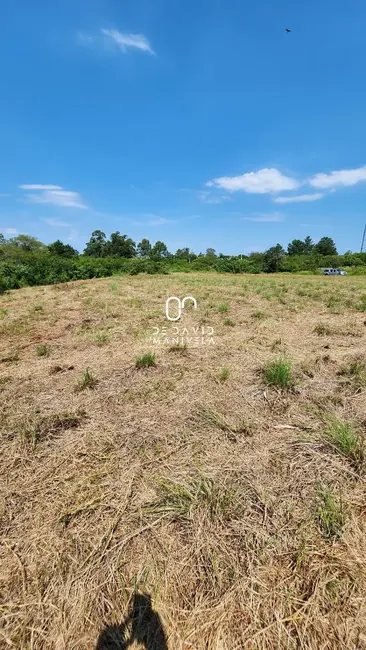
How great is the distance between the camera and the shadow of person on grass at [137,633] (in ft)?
3.80

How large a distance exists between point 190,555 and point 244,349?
319cm

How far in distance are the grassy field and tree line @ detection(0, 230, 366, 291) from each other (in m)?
15.5

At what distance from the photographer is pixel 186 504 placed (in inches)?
66.1

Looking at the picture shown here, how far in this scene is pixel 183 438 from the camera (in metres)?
2.30

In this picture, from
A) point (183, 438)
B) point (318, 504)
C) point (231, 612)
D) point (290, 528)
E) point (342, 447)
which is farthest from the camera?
point (183, 438)

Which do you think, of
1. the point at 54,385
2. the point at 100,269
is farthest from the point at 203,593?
the point at 100,269

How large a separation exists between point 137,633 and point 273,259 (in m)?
43.0

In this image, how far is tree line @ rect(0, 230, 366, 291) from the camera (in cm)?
2064

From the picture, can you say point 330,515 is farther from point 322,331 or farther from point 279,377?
point 322,331

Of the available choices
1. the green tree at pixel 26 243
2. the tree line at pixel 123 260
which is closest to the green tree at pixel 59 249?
the tree line at pixel 123 260

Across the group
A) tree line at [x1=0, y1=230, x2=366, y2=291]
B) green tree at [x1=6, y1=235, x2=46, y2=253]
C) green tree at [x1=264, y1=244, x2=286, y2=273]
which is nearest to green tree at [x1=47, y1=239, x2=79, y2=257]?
tree line at [x1=0, y1=230, x2=366, y2=291]

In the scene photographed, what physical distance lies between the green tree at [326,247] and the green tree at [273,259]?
87.0ft

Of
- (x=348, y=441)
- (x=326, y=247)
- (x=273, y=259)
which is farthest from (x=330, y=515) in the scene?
(x=326, y=247)

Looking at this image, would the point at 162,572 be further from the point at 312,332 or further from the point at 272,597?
the point at 312,332
